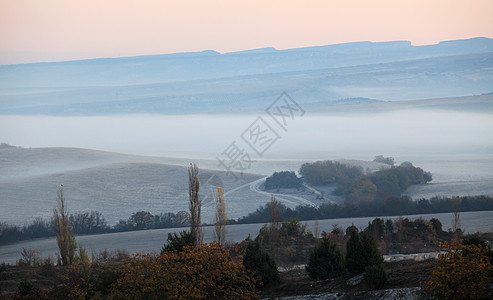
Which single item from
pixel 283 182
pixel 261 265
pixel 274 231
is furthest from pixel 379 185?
pixel 261 265

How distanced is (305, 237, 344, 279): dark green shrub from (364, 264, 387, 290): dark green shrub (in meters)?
1.44

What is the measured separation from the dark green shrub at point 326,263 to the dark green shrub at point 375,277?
1439 mm

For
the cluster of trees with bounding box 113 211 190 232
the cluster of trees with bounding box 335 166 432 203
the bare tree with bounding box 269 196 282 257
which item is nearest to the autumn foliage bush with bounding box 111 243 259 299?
the bare tree with bounding box 269 196 282 257

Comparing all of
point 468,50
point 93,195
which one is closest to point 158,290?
point 93,195

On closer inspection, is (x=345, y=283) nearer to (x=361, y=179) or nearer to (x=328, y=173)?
(x=361, y=179)

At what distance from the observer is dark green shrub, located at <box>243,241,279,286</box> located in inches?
499

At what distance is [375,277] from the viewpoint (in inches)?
436

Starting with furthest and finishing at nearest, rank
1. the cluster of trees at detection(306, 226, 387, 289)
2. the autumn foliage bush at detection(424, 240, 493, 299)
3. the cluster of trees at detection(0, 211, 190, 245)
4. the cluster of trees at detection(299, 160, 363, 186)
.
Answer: the cluster of trees at detection(299, 160, 363, 186) < the cluster of trees at detection(0, 211, 190, 245) < the cluster of trees at detection(306, 226, 387, 289) < the autumn foliage bush at detection(424, 240, 493, 299)

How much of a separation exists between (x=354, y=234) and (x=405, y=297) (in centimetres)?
233

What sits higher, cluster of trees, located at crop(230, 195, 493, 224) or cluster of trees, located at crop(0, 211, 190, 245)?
cluster of trees, located at crop(0, 211, 190, 245)

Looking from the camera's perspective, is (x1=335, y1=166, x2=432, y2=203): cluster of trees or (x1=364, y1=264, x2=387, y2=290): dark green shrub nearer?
(x1=364, y1=264, x2=387, y2=290): dark green shrub

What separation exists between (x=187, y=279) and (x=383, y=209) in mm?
23796

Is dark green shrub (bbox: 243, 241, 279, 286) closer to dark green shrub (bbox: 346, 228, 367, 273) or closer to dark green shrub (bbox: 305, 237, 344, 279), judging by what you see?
dark green shrub (bbox: 305, 237, 344, 279)

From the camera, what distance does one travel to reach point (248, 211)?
3669 cm
